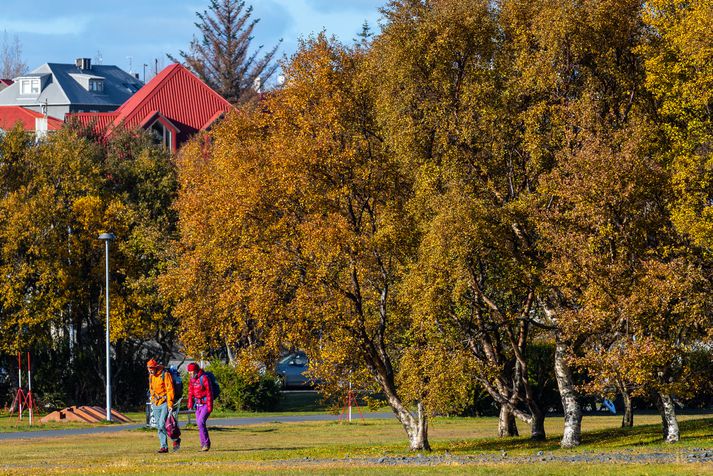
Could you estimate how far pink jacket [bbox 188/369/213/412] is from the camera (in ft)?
74.3

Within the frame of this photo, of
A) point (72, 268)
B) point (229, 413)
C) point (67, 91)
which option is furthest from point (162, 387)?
point (67, 91)

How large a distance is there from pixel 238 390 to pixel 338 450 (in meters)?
18.5

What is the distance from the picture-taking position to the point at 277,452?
24578 millimetres

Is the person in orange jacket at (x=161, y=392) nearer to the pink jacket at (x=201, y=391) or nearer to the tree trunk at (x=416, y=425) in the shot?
the pink jacket at (x=201, y=391)

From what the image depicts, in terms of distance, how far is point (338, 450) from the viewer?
2648 cm

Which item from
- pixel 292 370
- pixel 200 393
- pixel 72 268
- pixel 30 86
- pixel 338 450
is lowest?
pixel 338 450

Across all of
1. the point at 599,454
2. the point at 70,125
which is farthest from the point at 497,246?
the point at 70,125

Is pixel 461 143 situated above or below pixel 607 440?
above

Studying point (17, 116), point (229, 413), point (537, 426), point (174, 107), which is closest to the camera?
point (537, 426)

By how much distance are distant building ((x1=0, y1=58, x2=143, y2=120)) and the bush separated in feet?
242

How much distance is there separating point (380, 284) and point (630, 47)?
796cm

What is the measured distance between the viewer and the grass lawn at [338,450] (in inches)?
736

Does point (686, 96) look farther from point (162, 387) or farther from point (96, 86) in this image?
point (96, 86)

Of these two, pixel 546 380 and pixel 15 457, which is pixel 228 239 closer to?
pixel 15 457
